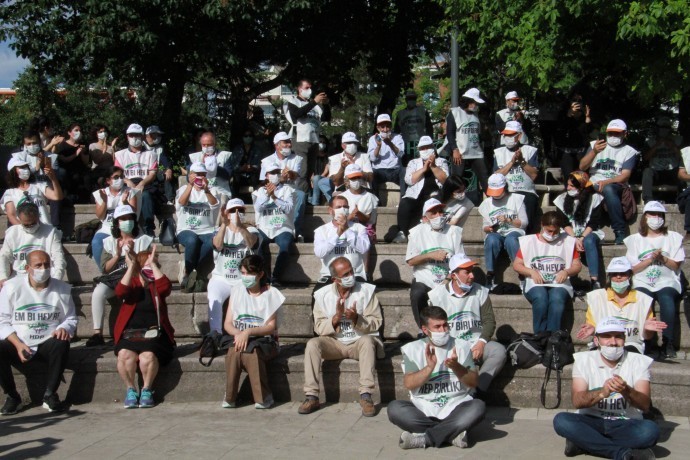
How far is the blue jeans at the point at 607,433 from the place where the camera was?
289 inches

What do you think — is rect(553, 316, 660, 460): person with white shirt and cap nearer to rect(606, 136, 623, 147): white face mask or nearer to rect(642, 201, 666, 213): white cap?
rect(642, 201, 666, 213): white cap

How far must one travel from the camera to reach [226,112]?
78.1ft

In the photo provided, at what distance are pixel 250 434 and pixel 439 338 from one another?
6.23ft

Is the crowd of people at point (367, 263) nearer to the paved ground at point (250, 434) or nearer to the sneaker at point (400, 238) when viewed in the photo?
the sneaker at point (400, 238)

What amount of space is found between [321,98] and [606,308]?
6.07m

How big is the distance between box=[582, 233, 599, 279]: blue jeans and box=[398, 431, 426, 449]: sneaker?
3.64 m

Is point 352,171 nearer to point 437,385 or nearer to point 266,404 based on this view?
point 266,404

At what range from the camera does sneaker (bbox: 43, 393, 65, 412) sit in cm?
931

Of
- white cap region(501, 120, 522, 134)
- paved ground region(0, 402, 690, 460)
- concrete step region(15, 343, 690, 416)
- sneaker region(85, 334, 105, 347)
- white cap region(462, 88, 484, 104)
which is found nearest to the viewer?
paved ground region(0, 402, 690, 460)

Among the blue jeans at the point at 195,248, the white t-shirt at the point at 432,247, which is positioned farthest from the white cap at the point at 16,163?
the white t-shirt at the point at 432,247

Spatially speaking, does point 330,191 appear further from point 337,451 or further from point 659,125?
point 337,451

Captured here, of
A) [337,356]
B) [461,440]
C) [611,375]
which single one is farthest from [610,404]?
[337,356]

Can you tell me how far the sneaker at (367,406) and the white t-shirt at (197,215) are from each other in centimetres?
359

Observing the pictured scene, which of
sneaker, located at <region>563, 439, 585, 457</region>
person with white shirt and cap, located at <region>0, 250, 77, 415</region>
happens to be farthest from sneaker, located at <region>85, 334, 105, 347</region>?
sneaker, located at <region>563, 439, 585, 457</region>
